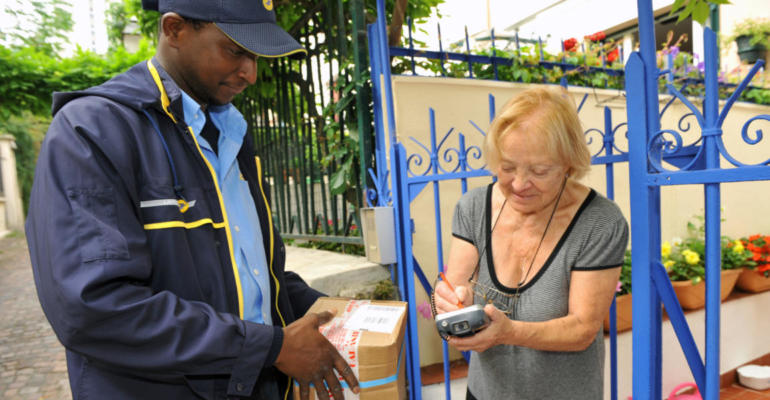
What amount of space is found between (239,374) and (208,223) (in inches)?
14.4

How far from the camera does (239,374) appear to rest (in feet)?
3.38

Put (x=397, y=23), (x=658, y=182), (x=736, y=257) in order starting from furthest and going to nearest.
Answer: (x=736, y=257) < (x=397, y=23) < (x=658, y=182)

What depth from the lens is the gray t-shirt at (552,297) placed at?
1.28 metres

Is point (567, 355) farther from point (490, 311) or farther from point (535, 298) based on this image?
point (490, 311)

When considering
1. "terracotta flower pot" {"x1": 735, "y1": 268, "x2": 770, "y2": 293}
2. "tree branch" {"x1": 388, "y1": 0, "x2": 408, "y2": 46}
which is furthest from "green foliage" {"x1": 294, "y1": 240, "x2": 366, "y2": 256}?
"terracotta flower pot" {"x1": 735, "y1": 268, "x2": 770, "y2": 293}

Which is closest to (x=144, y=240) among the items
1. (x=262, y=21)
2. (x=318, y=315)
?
(x=318, y=315)

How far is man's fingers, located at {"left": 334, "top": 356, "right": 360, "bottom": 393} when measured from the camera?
1.17m

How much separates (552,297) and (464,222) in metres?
0.37

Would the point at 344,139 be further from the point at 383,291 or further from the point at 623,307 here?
the point at 623,307

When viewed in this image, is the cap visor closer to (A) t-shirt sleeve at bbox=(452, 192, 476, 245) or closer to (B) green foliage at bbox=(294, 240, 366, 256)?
(A) t-shirt sleeve at bbox=(452, 192, 476, 245)

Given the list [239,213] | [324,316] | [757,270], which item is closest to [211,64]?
[239,213]

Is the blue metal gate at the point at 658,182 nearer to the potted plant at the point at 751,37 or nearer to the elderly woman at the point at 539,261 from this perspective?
the elderly woman at the point at 539,261

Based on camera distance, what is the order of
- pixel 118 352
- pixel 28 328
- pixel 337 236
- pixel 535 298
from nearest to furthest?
pixel 118 352 → pixel 535 298 → pixel 337 236 → pixel 28 328

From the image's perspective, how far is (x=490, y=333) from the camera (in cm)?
118
